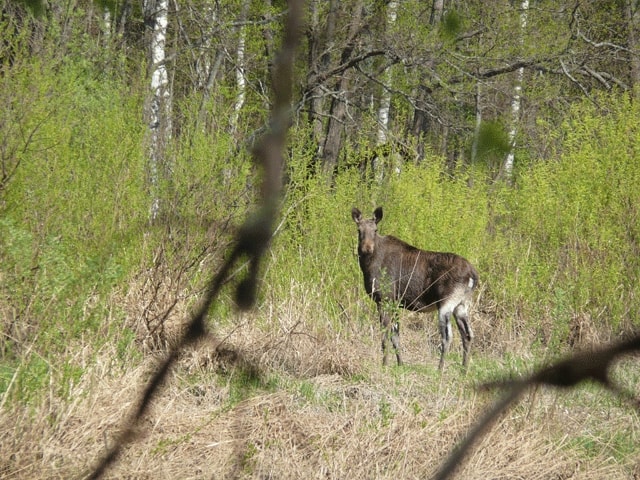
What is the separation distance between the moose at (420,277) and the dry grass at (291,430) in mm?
2525

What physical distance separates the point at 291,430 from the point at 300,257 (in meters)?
5.03

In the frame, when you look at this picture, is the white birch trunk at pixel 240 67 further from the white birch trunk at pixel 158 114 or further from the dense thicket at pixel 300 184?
the white birch trunk at pixel 158 114

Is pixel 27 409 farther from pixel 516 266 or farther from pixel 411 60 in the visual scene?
pixel 411 60

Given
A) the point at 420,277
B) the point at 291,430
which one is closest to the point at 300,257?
the point at 420,277

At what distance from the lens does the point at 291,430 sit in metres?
5.63

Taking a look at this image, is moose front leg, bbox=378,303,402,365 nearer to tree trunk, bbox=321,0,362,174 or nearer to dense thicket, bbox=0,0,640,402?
dense thicket, bbox=0,0,640,402

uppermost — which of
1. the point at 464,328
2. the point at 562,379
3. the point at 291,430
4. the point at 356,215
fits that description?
the point at 562,379

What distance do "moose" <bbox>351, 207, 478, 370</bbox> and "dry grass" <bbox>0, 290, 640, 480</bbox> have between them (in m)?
2.53

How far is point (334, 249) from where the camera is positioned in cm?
1150

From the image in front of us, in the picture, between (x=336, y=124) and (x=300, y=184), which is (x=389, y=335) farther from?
(x=336, y=124)

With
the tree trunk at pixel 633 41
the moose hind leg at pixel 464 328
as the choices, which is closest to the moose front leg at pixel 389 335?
the moose hind leg at pixel 464 328

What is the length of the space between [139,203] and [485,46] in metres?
8.26

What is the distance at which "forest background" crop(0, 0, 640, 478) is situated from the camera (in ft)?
14.5

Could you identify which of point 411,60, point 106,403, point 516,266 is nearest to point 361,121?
point 411,60
